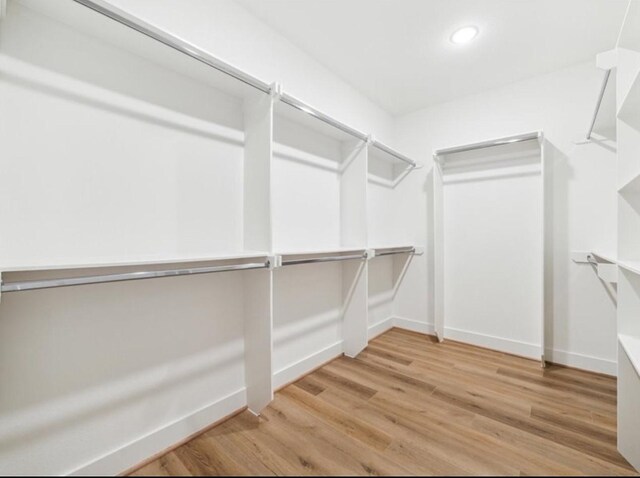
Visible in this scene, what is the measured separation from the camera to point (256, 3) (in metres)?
1.69

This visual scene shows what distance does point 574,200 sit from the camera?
2.22 m

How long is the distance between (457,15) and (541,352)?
252cm

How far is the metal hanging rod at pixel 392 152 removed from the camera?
240cm

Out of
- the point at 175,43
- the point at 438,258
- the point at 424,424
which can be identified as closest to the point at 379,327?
the point at 438,258

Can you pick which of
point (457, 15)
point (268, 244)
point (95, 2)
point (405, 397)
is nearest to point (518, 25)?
point (457, 15)

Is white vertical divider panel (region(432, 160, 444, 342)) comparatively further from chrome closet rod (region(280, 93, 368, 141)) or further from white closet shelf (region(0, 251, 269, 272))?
white closet shelf (region(0, 251, 269, 272))

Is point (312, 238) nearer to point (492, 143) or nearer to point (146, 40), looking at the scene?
point (146, 40)

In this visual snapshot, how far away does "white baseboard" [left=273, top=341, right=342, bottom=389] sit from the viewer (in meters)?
1.91

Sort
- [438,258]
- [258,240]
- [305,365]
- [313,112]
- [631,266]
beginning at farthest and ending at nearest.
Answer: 1. [438,258]
2. [305,365]
3. [313,112]
4. [258,240]
5. [631,266]

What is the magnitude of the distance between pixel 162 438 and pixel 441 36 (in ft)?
9.51

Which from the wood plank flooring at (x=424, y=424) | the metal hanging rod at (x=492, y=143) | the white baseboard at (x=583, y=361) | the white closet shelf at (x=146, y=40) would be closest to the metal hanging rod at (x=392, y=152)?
the metal hanging rod at (x=492, y=143)

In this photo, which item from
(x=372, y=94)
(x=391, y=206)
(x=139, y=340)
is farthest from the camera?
(x=391, y=206)

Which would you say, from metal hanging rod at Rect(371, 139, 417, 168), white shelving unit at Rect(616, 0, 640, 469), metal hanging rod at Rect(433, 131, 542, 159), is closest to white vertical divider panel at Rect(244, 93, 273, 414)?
metal hanging rod at Rect(371, 139, 417, 168)

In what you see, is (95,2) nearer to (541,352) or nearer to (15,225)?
(15,225)
